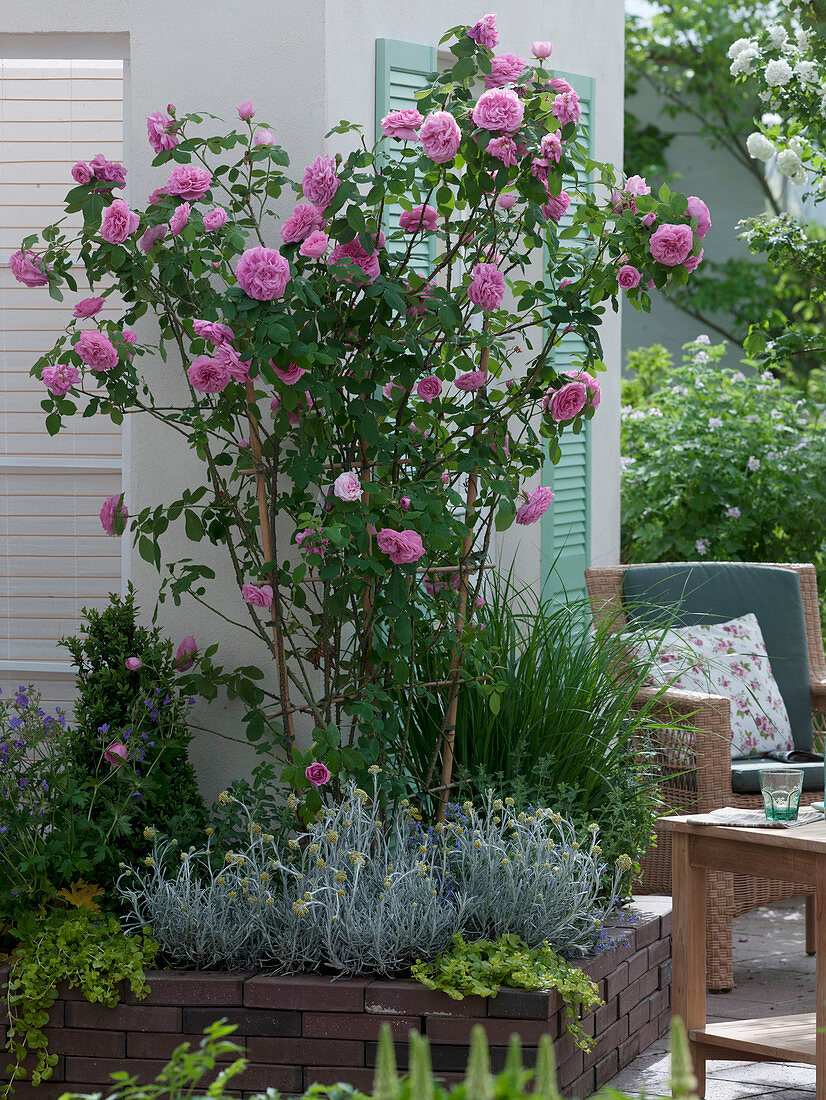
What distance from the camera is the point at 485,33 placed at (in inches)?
113

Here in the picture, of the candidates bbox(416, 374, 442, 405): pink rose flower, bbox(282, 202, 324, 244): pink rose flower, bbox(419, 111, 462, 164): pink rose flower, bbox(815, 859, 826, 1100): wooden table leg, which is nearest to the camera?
bbox(815, 859, 826, 1100): wooden table leg

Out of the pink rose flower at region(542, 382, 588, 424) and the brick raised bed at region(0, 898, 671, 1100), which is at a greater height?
the pink rose flower at region(542, 382, 588, 424)

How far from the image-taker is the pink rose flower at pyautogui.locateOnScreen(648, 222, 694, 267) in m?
2.81

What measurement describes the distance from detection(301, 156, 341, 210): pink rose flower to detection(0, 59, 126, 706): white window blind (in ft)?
3.65

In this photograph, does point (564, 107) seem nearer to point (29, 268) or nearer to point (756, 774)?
point (29, 268)

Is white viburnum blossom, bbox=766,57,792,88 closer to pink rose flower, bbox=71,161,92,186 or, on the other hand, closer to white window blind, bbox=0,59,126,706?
white window blind, bbox=0,59,126,706

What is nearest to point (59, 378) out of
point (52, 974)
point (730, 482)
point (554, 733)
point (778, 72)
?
point (52, 974)

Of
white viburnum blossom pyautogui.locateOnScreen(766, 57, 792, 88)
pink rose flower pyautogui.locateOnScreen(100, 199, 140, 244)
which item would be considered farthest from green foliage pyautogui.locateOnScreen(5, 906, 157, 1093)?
white viburnum blossom pyautogui.locateOnScreen(766, 57, 792, 88)

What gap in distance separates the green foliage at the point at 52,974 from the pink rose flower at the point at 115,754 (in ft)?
1.20

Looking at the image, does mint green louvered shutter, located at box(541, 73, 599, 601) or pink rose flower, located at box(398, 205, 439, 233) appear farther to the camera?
mint green louvered shutter, located at box(541, 73, 599, 601)

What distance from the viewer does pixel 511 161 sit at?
2777 mm

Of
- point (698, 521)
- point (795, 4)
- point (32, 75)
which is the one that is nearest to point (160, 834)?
point (32, 75)

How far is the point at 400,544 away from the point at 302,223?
71 centimetres

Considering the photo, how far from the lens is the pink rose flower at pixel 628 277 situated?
2.87 meters
